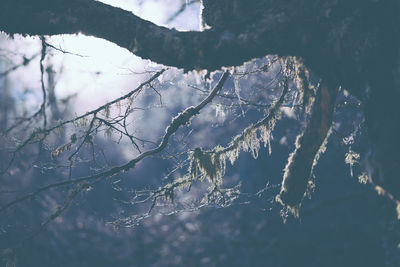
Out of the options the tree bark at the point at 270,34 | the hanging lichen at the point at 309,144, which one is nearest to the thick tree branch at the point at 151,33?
the tree bark at the point at 270,34

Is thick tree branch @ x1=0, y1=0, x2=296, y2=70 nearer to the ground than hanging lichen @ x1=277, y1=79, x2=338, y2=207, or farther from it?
farther from it

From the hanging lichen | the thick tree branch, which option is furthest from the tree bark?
the hanging lichen

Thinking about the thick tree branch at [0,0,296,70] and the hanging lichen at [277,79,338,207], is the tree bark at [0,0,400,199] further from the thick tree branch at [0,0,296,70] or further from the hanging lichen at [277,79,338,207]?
the hanging lichen at [277,79,338,207]

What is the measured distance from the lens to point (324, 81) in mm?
3389

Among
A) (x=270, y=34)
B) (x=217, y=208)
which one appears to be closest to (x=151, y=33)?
(x=270, y=34)

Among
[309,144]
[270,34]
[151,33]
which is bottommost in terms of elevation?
[309,144]

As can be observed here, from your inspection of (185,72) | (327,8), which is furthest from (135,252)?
(327,8)

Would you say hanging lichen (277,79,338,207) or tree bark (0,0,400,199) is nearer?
tree bark (0,0,400,199)

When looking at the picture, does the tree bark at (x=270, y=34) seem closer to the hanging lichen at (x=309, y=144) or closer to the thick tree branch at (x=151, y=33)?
the thick tree branch at (x=151, y=33)

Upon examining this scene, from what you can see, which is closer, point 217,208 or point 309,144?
point 309,144

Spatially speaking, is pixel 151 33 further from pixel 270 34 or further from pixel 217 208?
pixel 217 208

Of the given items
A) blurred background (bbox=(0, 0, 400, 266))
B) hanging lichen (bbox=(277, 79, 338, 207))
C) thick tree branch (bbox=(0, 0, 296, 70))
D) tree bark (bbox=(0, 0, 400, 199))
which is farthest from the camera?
blurred background (bbox=(0, 0, 400, 266))

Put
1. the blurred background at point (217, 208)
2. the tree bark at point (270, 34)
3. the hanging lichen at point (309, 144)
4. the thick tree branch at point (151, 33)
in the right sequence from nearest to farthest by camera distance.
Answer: the tree bark at point (270, 34), the thick tree branch at point (151, 33), the hanging lichen at point (309, 144), the blurred background at point (217, 208)

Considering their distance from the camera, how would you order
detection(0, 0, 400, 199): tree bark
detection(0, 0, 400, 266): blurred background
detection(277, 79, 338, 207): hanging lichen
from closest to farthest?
detection(0, 0, 400, 199): tree bark, detection(277, 79, 338, 207): hanging lichen, detection(0, 0, 400, 266): blurred background
